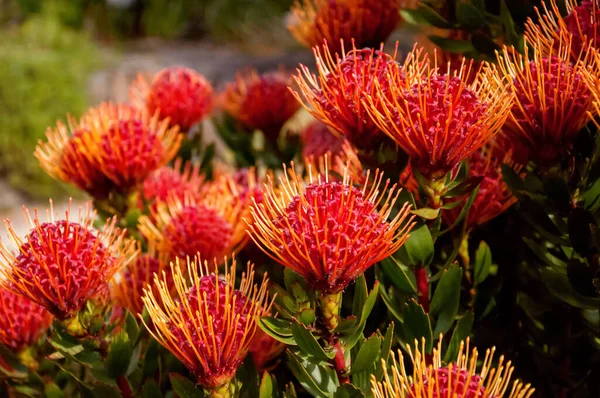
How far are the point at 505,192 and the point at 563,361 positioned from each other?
167mm

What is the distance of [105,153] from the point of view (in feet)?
2.55

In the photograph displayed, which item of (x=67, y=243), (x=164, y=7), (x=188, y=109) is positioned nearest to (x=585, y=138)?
(x=67, y=243)

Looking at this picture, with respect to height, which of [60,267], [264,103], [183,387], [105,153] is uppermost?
[264,103]

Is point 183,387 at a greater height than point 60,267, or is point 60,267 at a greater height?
point 60,267

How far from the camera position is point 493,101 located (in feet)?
1.86

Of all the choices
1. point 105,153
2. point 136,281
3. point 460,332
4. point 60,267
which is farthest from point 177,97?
point 460,332

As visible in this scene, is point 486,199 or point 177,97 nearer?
point 486,199

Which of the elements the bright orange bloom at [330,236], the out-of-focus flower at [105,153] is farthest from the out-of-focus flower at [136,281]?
the bright orange bloom at [330,236]

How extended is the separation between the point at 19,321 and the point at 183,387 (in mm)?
243

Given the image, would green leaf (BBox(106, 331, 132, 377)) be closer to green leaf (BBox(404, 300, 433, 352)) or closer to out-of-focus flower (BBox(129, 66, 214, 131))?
green leaf (BBox(404, 300, 433, 352))

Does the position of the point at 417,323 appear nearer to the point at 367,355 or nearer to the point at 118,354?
the point at 367,355

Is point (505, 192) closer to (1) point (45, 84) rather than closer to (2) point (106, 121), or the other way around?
(2) point (106, 121)

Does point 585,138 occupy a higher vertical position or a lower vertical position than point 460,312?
higher

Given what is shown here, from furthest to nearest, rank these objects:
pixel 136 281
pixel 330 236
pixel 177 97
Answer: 1. pixel 177 97
2. pixel 136 281
3. pixel 330 236
